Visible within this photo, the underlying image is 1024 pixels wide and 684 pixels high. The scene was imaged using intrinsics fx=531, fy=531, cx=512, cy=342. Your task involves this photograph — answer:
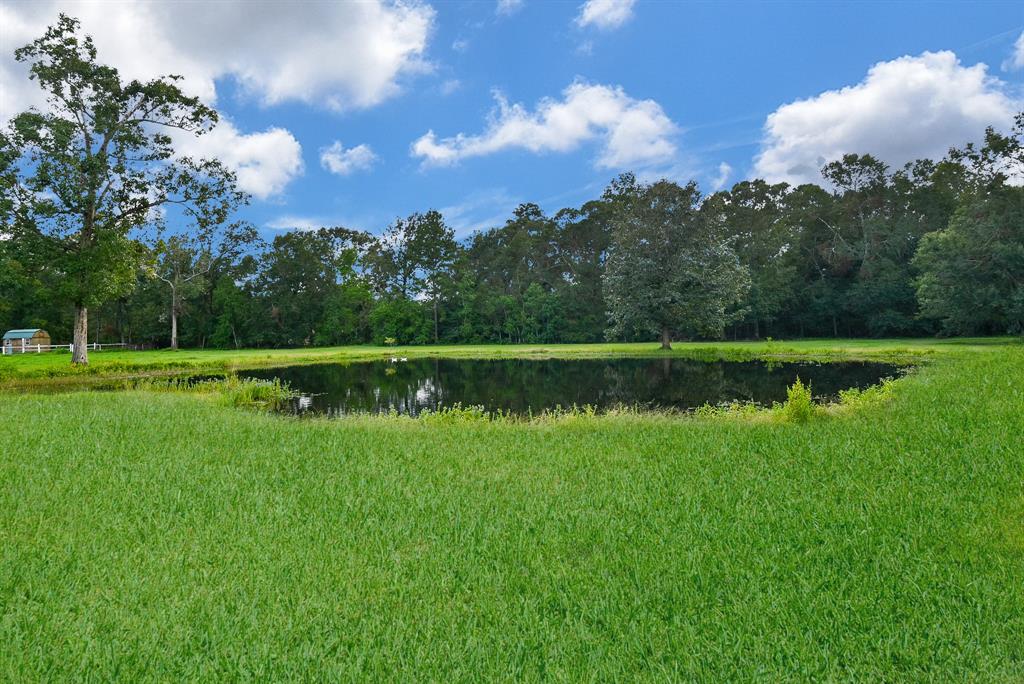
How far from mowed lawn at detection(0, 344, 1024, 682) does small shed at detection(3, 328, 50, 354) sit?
61518mm

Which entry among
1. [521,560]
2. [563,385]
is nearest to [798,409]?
[521,560]

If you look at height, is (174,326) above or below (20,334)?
above

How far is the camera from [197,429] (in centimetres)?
939

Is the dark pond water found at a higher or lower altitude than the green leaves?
lower

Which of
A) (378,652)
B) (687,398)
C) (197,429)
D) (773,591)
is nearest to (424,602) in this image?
(378,652)

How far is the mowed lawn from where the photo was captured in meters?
3.10

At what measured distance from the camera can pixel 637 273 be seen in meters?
37.2

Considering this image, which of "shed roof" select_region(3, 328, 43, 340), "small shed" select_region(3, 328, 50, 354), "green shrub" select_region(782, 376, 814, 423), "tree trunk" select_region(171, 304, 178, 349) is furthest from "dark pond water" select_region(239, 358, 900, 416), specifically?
"shed roof" select_region(3, 328, 43, 340)

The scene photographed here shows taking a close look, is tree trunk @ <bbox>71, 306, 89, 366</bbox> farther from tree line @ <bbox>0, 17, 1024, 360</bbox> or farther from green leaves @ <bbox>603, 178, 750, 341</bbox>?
green leaves @ <bbox>603, 178, 750, 341</bbox>

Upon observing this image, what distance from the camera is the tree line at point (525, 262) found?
2506 cm

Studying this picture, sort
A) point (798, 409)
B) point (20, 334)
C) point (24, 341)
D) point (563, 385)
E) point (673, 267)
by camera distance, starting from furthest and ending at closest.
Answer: point (20, 334), point (24, 341), point (673, 267), point (563, 385), point (798, 409)

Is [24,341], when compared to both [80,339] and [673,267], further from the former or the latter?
[673,267]

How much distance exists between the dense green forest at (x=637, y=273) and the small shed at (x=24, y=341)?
3092 mm

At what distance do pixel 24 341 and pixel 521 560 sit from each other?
71.2 metres
